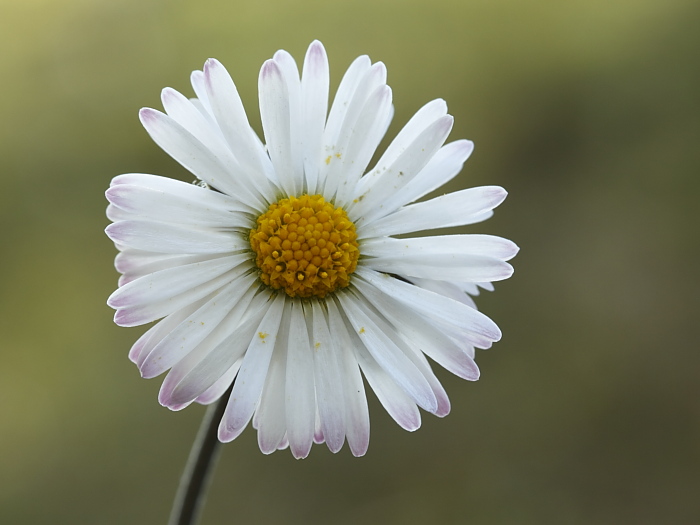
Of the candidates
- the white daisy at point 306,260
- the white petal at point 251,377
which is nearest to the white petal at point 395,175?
the white daisy at point 306,260

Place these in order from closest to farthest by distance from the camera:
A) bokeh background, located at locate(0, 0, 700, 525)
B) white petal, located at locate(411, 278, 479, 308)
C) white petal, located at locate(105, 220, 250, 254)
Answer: white petal, located at locate(105, 220, 250, 254)
white petal, located at locate(411, 278, 479, 308)
bokeh background, located at locate(0, 0, 700, 525)

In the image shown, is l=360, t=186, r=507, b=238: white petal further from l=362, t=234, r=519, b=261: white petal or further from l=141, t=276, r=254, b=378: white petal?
l=141, t=276, r=254, b=378: white petal

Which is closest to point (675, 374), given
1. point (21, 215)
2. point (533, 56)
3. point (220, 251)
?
point (533, 56)

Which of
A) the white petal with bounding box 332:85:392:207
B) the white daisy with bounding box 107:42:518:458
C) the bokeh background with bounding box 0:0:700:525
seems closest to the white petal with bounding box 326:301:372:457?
the white daisy with bounding box 107:42:518:458

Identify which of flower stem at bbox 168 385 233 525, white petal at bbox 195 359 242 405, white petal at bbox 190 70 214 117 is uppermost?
white petal at bbox 190 70 214 117

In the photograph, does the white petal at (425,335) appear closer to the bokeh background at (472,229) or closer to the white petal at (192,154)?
the white petal at (192,154)
